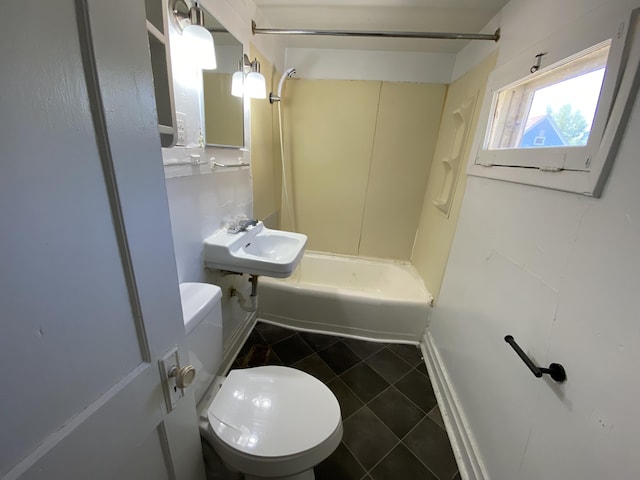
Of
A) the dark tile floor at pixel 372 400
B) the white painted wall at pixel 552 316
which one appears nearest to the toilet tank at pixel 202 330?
the dark tile floor at pixel 372 400

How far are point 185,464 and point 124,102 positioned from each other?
3.03 ft

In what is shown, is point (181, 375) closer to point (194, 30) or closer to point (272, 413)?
point (272, 413)

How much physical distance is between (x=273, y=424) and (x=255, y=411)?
0.28 feet

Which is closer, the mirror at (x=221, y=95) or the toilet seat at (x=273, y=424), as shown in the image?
the toilet seat at (x=273, y=424)

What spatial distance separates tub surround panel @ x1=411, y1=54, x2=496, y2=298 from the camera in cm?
164

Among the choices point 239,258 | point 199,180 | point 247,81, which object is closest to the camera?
point 199,180

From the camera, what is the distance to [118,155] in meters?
0.42

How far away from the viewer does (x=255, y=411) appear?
3.18 feet

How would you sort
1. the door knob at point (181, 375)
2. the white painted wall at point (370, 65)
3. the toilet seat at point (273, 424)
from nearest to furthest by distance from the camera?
the door knob at point (181, 375) < the toilet seat at point (273, 424) < the white painted wall at point (370, 65)

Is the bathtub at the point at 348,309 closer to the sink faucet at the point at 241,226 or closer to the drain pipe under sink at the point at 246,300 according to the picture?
the drain pipe under sink at the point at 246,300

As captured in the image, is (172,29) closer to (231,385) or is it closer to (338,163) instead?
(231,385)

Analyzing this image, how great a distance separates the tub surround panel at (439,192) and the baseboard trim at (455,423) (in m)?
0.48

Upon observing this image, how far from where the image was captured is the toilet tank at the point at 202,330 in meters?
0.89

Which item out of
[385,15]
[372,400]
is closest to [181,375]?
[372,400]
